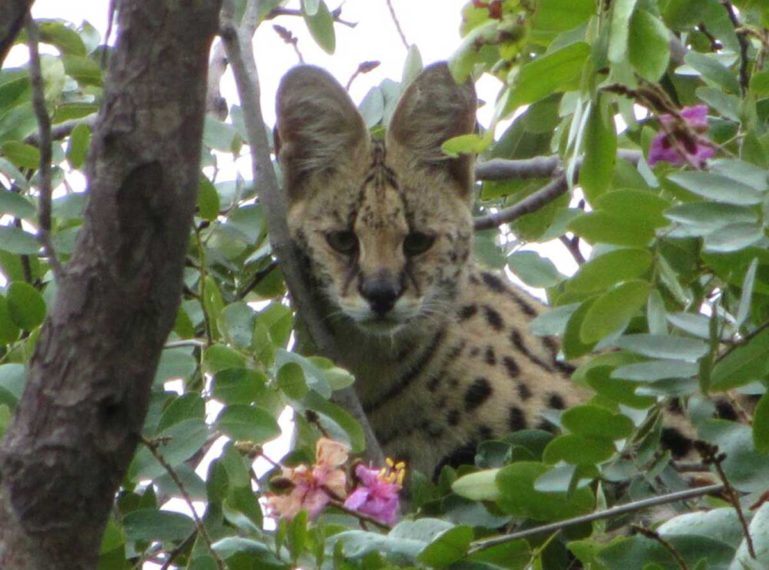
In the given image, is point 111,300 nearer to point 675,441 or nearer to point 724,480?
point 724,480

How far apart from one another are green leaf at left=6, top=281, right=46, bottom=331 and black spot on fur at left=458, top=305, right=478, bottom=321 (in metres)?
2.19

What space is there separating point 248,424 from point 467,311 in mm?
2187

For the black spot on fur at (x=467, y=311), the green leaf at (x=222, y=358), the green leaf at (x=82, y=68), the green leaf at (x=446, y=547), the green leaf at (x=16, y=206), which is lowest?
the black spot on fur at (x=467, y=311)

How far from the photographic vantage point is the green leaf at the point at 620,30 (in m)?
2.12

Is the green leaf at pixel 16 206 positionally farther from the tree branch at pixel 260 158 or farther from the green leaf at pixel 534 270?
the green leaf at pixel 534 270

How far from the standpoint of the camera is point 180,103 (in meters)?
1.99

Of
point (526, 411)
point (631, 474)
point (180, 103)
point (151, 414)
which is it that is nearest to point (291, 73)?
point (526, 411)

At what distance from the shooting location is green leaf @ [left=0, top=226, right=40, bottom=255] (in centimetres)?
302

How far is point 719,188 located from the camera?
229cm

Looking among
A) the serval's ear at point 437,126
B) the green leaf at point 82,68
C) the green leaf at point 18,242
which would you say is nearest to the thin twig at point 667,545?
the green leaf at point 18,242

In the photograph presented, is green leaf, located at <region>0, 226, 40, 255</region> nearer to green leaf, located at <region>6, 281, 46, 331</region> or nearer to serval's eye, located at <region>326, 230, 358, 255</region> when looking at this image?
green leaf, located at <region>6, 281, 46, 331</region>

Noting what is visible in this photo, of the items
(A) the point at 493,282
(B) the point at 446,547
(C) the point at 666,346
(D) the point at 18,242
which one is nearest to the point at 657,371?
(C) the point at 666,346

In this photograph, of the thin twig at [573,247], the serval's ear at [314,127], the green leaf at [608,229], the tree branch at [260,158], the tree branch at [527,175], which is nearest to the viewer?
the green leaf at [608,229]

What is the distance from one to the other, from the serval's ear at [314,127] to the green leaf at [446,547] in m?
2.34
